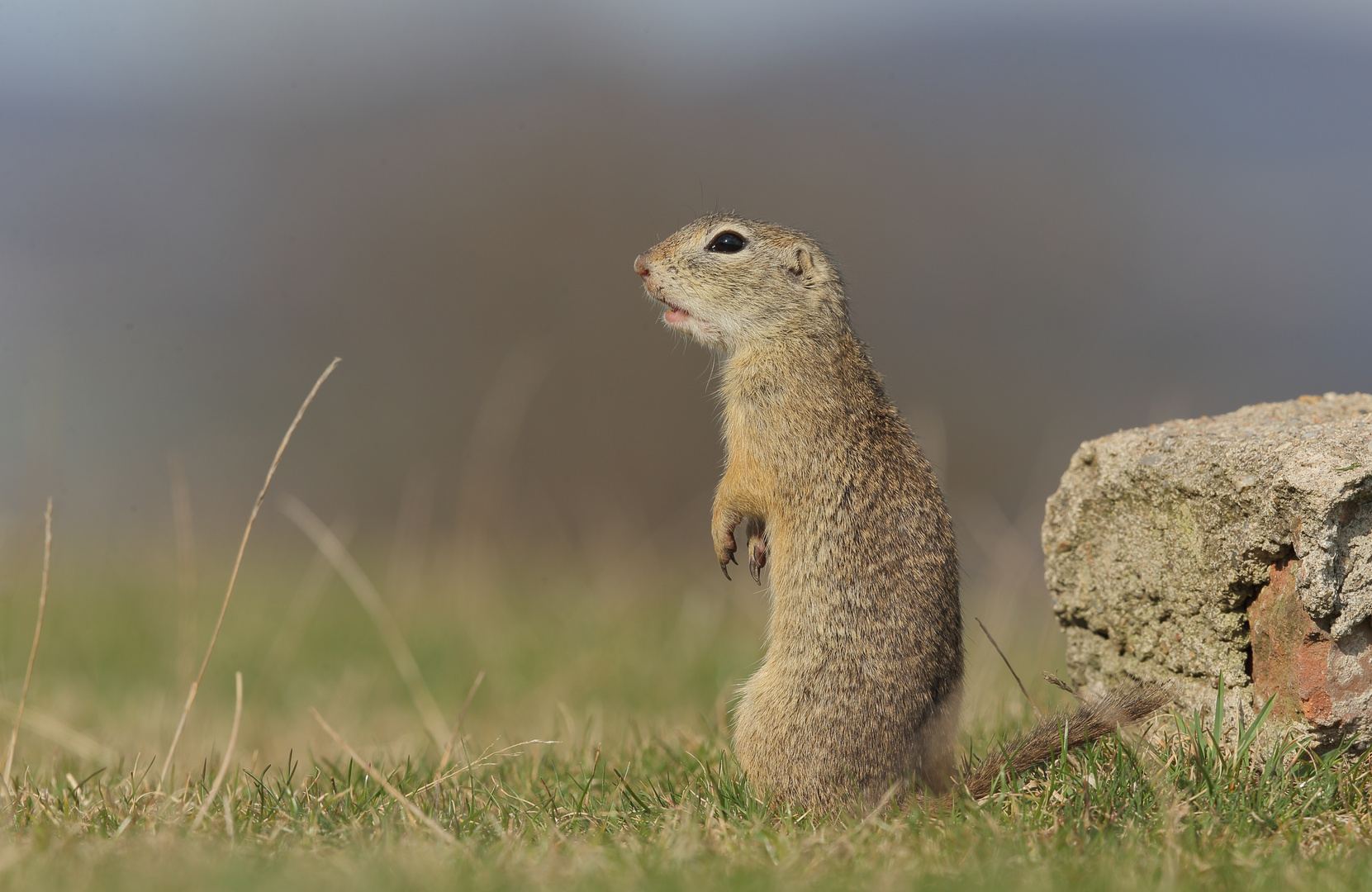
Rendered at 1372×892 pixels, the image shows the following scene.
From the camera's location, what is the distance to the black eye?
506 cm

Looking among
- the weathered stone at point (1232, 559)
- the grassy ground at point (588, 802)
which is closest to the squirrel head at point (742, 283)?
the weathered stone at point (1232, 559)

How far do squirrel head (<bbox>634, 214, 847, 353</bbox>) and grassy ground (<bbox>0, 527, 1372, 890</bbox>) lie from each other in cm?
170

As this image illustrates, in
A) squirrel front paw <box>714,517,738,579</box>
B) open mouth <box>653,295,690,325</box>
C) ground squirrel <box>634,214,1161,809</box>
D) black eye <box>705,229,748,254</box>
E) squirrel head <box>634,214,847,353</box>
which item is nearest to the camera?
ground squirrel <box>634,214,1161,809</box>

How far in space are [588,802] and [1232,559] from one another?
2.29 m

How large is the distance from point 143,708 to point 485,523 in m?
3.62

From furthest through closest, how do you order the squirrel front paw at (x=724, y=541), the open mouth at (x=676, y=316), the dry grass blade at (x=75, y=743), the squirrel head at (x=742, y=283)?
1. the dry grass blade at (x=75, y=743)
2. the open mouth at (x=676, y=316)
3. the squirrel head at (x=742, y=283)
4. the squirrel front paw at (x=724, y=541)

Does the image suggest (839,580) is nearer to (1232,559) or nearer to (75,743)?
(1232,559)

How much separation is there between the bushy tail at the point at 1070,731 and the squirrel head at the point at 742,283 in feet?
5.79

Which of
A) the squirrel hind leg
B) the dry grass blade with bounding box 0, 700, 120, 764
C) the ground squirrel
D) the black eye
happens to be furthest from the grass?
the black eye

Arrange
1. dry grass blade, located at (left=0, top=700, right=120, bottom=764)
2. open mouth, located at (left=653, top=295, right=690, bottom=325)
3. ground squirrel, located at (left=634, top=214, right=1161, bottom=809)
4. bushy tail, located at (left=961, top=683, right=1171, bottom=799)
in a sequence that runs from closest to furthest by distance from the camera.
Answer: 1. bushy tail, located at (left=961, top=683, right=1171, bottom=799)
2. ground squirrel, located at (left=634, top=214, right=1161, bottom=809)
3. open mouth, located at (left=653, top=295, right=690, bottom=325)
4. dry grass blade, located at (left=0, top=700, right=120, bottom=764)

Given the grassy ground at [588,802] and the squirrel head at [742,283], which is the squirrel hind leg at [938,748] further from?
the squirrel head at [742,283]

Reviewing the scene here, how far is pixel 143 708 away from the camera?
6.77 m

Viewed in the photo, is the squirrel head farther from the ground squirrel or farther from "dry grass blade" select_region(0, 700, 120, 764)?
"dry grass blade" select_region(0, 700, 120, 764)

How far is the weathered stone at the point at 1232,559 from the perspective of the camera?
3.58 m
